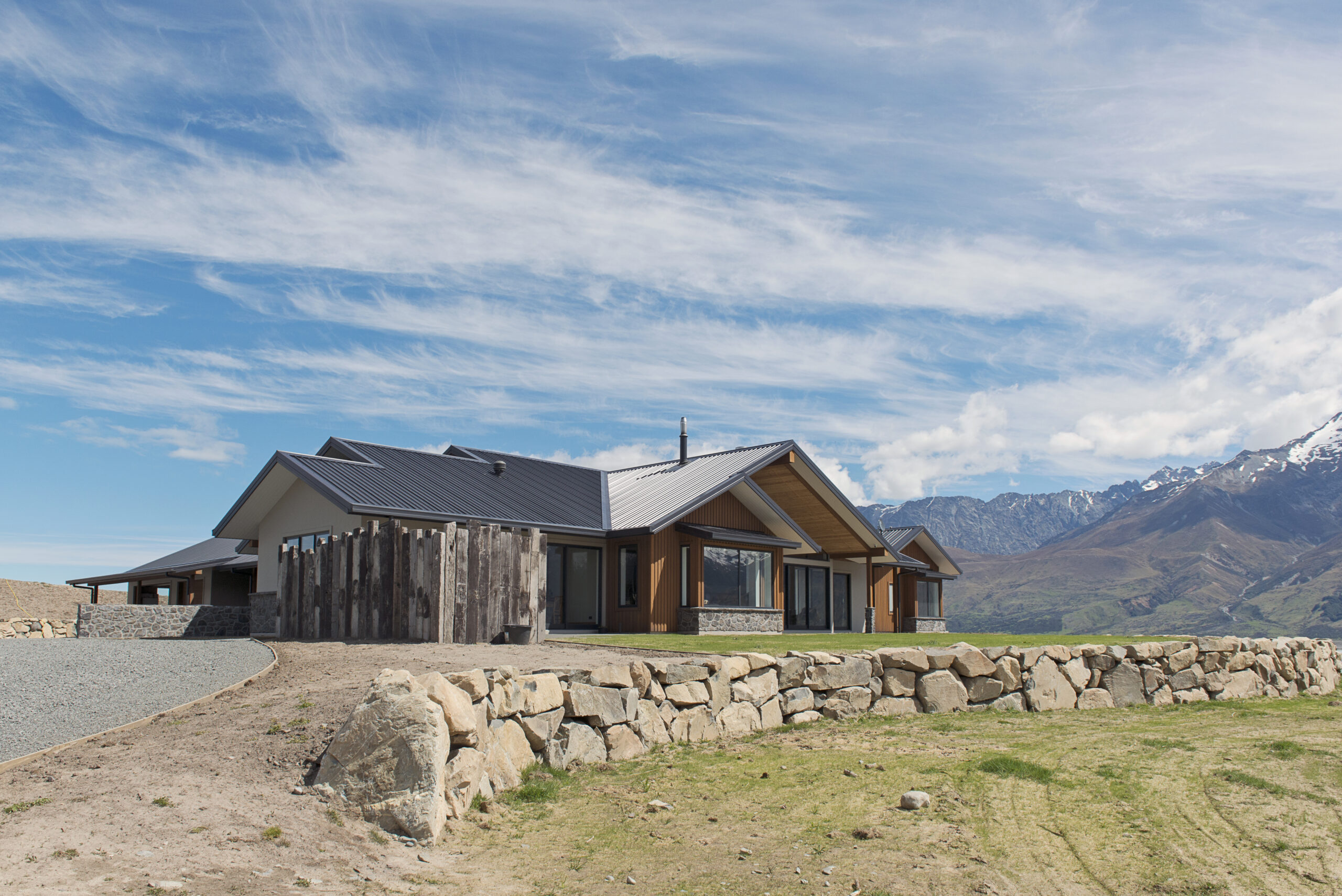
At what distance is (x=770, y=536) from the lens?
81.5 feet

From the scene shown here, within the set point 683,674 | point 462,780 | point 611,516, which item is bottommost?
point 462,780

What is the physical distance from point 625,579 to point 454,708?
1571cm

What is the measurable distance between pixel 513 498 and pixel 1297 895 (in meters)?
18.3

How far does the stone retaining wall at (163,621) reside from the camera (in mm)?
19312

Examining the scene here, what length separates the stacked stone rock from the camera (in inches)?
1168

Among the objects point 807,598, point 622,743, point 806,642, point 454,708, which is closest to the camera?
point 454,708

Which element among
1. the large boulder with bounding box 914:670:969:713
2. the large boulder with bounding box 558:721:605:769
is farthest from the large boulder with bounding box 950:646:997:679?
the large boulder with bounding box 558:721:605:769

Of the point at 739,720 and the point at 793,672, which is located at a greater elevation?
the point at 793,672

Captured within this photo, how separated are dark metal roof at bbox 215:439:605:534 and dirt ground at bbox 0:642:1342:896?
32.5 feet

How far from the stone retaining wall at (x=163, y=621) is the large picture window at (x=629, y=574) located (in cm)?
859

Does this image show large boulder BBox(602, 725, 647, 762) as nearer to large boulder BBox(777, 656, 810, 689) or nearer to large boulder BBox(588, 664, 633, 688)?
large boulder BBox(588, 664, 633, 688)

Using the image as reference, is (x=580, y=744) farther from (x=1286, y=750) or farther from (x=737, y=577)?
(x=737, y=577)

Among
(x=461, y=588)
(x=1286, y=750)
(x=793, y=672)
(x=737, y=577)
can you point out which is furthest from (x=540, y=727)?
(x=737, y=577)

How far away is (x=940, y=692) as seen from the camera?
38.6 ft
